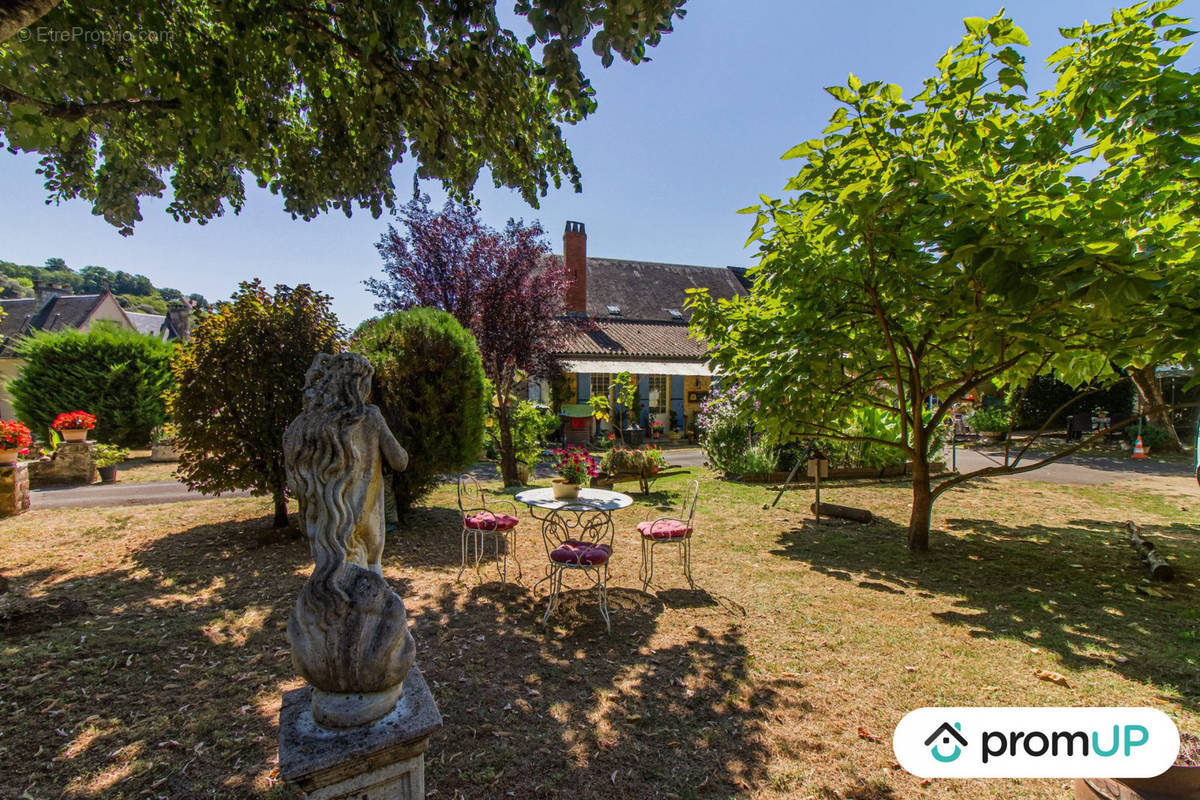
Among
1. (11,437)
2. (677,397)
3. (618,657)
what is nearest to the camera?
(618,657)

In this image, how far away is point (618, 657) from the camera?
4238 millimetres

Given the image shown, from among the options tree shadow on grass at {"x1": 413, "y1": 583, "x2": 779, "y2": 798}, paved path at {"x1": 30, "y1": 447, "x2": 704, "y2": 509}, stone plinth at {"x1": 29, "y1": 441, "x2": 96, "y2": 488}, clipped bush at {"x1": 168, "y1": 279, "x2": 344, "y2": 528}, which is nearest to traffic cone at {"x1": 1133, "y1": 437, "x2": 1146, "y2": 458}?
tree shadow on grass at {"x1": 413, "y1": 583, "x2": 779, "y2": 798}

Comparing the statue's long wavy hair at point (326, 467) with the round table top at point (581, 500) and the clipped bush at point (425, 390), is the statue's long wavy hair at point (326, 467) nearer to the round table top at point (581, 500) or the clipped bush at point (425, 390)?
the round table top at point (581, 500)

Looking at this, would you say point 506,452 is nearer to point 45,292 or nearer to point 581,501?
point 581,501

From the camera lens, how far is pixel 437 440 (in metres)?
8.05

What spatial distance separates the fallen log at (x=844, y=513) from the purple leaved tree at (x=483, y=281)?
8.73 m

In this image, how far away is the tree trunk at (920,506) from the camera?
22.6 feet

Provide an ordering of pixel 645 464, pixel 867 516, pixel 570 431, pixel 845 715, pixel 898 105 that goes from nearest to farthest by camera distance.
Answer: pixel 845 715
pixel 898 105
pixel 867 516
pixel 645 464
pixel 570 431

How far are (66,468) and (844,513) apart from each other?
16.5 metres

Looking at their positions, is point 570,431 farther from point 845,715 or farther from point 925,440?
point 845,715

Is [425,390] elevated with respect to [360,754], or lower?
elevated

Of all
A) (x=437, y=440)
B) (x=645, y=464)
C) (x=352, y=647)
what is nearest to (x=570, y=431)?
(x=645, y=464)

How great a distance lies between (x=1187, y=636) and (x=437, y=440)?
8619 mm

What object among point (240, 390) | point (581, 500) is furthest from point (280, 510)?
point (581, 500)
